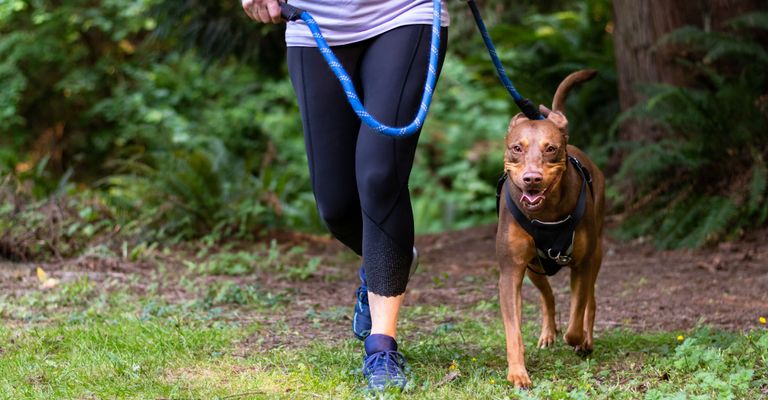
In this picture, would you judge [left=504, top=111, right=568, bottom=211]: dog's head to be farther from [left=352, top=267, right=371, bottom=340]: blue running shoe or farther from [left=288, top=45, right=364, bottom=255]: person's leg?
[left=352, top=267, right=371, bottom=340]: blue running shoe

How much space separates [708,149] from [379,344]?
494 cm

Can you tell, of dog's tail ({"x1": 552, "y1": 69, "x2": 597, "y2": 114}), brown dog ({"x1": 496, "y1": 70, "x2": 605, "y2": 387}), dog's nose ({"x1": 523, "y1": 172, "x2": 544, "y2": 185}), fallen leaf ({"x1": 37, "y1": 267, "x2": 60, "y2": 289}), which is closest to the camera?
dog's nose ({"x1": 523, "y1": 172, "x2": 544, "y2": 185})

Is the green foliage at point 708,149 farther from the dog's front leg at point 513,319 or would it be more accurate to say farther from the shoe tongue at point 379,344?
the shoe tongue at point 379,344

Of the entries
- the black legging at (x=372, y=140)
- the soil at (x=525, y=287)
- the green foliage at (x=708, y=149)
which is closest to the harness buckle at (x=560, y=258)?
the black legging at (x=372, y=140)

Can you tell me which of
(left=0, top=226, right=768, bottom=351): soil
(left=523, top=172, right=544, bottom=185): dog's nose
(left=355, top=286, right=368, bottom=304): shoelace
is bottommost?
(left=0, top=226, right=768, bottom=351): soil

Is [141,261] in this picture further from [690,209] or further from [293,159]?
[293,159]

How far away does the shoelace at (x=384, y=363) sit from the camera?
3801mm

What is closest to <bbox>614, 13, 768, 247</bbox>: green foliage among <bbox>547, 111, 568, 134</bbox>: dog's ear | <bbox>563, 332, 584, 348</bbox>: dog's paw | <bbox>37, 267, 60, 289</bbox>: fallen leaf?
<bbox>563, 332, 584, 348</bbox>: dog's paw

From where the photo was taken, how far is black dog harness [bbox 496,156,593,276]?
397 cm

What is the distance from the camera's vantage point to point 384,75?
12.9ft

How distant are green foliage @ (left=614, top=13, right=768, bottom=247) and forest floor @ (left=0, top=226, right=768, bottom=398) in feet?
0.76

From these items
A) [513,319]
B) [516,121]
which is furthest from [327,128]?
[513,319]

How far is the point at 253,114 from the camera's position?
1436cm

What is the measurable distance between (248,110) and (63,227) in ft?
22.1
